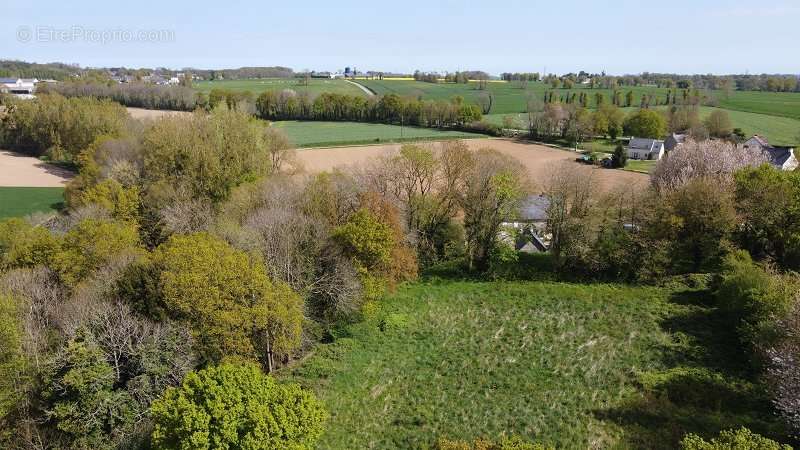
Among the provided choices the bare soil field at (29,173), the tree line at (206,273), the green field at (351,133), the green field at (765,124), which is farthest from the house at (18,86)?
the green field at (765,124)

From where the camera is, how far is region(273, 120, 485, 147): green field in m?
88.7

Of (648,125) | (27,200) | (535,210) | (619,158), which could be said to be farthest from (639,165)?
(27,200)

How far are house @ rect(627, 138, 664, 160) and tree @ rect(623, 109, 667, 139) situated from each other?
32.1ft

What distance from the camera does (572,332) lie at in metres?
27.1

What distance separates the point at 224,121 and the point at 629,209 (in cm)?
3127

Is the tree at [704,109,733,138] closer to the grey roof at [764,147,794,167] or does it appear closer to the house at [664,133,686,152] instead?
the house at [664,133,686,152]

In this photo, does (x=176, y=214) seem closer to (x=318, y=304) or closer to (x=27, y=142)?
(x=318, y=304)

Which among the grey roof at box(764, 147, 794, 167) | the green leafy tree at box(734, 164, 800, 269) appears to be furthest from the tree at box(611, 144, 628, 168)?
the green leafy tree at box(734, 164, 800, 269)

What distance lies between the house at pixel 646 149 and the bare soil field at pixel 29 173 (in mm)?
78778

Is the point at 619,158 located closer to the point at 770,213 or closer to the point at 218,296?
the point at 770,213

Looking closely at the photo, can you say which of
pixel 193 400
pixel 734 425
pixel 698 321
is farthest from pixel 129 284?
pixel 698 321

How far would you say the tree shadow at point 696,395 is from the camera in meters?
19.5

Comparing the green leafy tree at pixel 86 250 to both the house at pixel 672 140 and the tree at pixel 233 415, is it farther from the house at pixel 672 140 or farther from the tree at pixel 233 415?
the house at pixel 672 140

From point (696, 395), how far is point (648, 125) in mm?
77437
